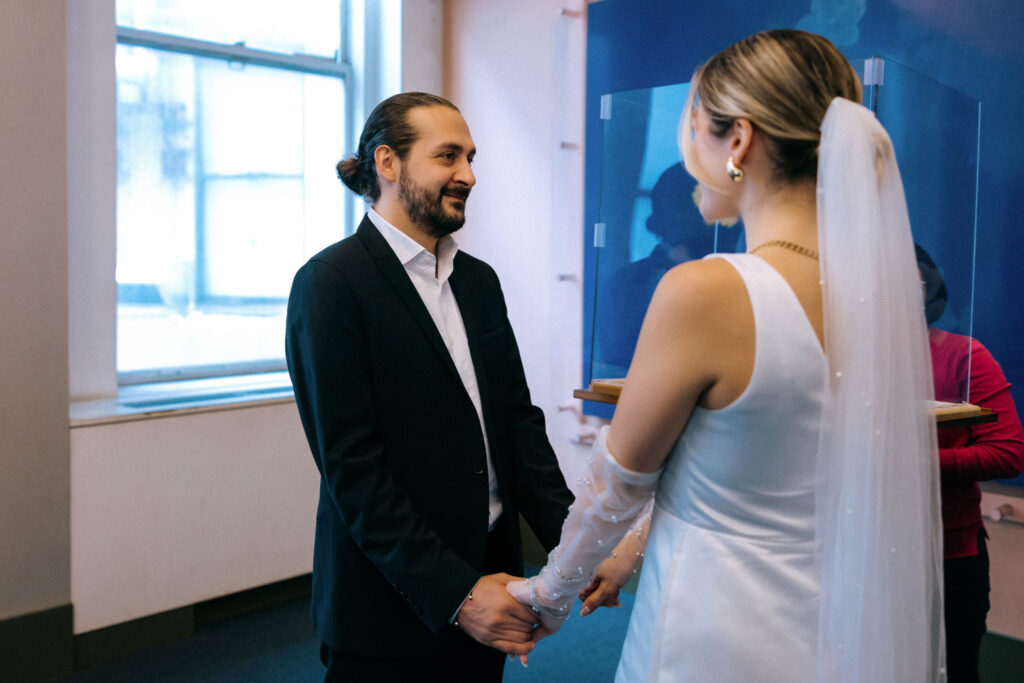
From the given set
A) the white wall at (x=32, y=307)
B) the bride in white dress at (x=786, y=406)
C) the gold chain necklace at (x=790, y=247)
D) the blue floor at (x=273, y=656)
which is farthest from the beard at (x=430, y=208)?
the blue floor at (x=273, y=656)

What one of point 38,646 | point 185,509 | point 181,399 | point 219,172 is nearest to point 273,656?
point 185,509

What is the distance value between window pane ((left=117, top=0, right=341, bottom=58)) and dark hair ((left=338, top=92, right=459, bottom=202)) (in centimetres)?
216

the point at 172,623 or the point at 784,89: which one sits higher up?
the point at 784,89

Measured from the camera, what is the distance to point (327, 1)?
424 cm

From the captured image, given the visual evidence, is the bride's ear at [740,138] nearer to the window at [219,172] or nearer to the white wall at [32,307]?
the white wall at [32,307]

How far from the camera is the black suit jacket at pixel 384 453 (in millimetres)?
1539

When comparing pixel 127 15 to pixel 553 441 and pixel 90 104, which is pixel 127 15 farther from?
pixel 553 441

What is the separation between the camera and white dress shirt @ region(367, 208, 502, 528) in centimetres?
176

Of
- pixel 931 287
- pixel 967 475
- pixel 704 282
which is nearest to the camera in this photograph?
pixel 704 282

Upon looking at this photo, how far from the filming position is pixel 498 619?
1.53 m

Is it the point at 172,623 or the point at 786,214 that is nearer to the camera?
the point at 786,214

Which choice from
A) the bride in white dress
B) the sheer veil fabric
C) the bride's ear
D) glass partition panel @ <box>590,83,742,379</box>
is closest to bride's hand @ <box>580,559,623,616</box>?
the bride in white dress

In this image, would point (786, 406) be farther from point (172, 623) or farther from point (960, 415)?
point (172, 623)

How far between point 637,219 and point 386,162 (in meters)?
1.42
